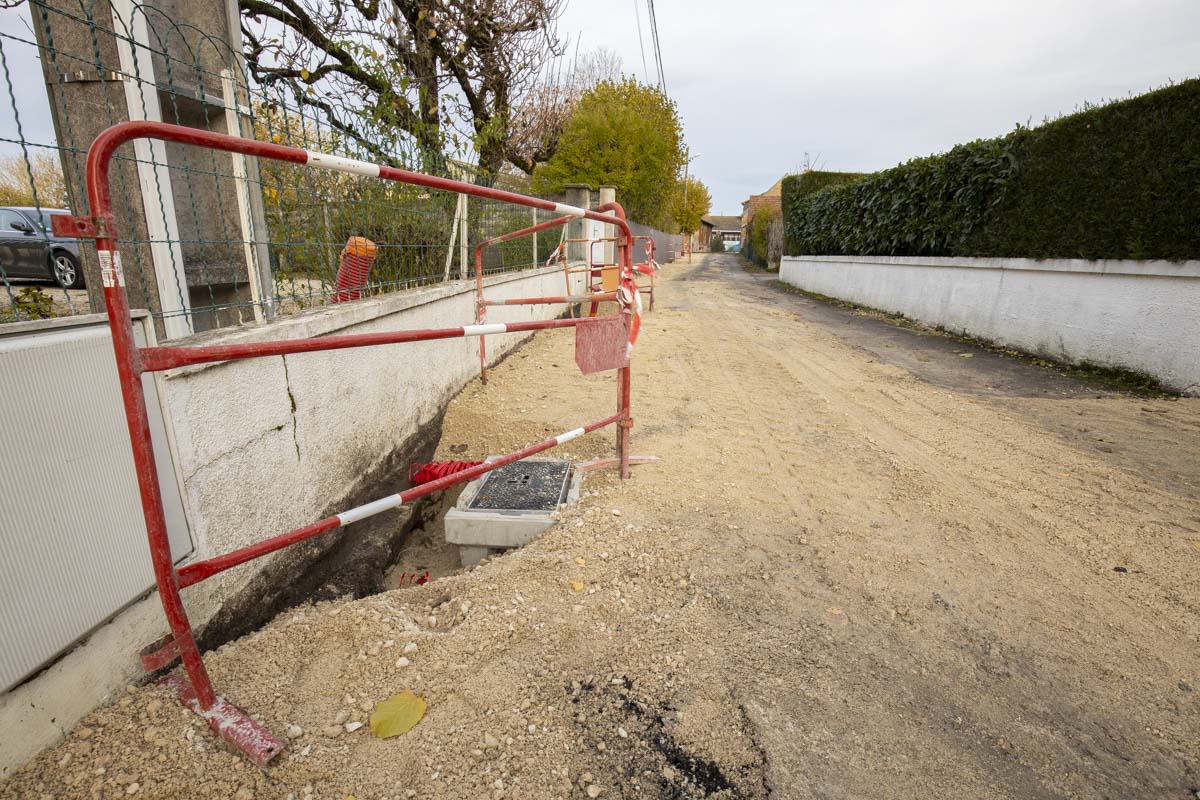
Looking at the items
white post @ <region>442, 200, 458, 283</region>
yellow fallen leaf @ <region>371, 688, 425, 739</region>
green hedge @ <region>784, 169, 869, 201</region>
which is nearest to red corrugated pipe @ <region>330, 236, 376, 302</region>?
white post @ <region>442, 200, 458, 283</region>

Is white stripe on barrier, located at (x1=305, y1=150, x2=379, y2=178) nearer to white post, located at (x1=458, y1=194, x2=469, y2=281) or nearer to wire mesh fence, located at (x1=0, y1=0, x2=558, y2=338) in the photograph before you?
wire mesh fence, located at (x1=0, y1=0, x2=558, y2=338)

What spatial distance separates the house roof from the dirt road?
316ft

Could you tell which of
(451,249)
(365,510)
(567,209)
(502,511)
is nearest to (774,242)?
(451,249)

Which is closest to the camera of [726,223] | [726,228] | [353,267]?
[353,267]

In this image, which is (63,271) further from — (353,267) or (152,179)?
(353,267)

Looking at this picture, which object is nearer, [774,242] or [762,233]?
[774,242]

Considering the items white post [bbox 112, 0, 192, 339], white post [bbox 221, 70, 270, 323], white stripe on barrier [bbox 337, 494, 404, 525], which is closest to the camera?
white stripe on barrier [bbox 337, 494, 404, 525]

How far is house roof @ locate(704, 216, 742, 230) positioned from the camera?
9544 cm

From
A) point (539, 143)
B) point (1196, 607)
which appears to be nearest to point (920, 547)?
point (1196, 607)

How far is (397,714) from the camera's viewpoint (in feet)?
5.45

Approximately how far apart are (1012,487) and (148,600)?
4020mm

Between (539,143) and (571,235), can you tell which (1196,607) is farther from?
(539,143)

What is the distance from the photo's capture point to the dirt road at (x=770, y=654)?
1483mm

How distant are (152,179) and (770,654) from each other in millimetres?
2864
